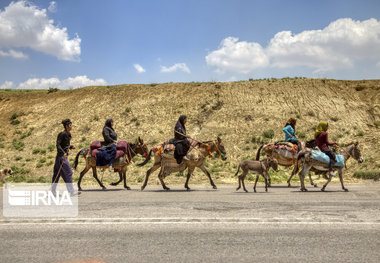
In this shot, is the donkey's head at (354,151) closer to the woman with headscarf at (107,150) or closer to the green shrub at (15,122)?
the woman with headscarf at (107,150)

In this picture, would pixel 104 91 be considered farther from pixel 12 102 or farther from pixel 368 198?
pixel 368 198

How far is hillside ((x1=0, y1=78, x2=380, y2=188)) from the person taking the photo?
29.1 meters

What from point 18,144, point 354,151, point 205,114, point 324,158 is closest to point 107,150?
point 324,158

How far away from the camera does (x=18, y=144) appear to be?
3350 centimetres

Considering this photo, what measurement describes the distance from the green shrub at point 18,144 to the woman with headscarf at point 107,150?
20.8m

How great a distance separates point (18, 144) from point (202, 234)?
31.8 m

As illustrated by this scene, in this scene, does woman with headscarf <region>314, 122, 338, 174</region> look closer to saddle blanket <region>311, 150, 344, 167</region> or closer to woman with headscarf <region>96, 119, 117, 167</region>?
saddle blanket <region>311, 150, 344, 167</region>

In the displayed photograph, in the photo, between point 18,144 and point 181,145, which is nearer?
point 181,145

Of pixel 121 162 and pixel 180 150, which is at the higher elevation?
pixel 180 150

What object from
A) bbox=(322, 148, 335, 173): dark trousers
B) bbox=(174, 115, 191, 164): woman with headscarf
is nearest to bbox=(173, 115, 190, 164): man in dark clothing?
bbox=(174, 115, 191, 164): woman with headscarf

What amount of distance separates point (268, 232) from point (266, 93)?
98.4ft

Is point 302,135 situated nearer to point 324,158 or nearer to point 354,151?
point 354,151

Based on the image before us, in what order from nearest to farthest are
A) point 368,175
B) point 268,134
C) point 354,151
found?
point 354,151 → point 368,175 → point 268,134

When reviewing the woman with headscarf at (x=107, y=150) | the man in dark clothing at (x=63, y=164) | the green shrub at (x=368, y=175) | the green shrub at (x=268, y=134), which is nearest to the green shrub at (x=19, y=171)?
the woman with headscarf at (x=107, y=150)
